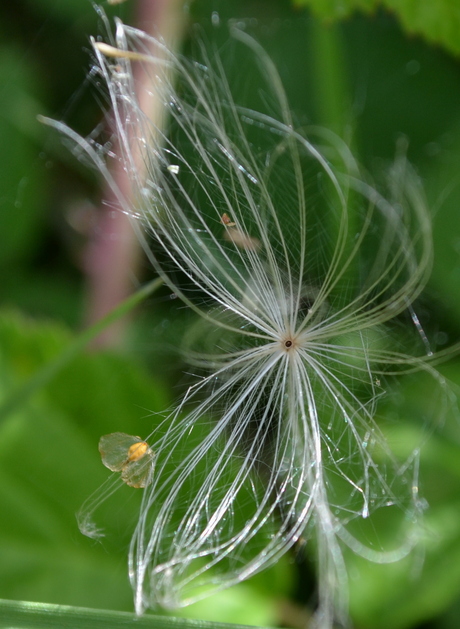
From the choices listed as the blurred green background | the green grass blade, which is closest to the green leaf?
the blurred green background

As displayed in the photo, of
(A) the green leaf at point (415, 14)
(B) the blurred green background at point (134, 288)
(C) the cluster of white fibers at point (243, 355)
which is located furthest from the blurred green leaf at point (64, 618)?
(A) the green leaf at point (415, 14)

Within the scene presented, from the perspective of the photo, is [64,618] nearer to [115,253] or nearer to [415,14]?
[115,253]

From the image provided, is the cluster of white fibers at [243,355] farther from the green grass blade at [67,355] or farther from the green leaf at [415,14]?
the green leaf at [415,14]

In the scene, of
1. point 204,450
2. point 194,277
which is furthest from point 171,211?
point 204,450

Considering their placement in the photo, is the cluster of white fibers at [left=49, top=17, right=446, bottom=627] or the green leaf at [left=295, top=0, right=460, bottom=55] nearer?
the cluster of white fibers at [left=49, top=17, right=446, bottom=627]

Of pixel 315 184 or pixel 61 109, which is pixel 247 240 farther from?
pixel 61 109

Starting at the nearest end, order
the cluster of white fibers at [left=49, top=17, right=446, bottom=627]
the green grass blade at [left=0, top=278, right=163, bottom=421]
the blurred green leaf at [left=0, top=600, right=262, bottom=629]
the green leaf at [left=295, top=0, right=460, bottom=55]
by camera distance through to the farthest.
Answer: the blurred green leaf at [left=0, top=600, right=262, bottom=629], the cluster of white fibers at [left=49, top=17, right=446, bottom=627], the green grass blade at [left=0, top=278, right=163, bottom=421], the green leaf at [left=295, top=0, right=460, bottom=55]

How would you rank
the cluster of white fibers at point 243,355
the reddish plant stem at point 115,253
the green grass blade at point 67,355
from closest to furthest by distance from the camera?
1. the cluster of white fibers at point 243,355
2. the green grass blade at point 67,355
3. the reddish plant stem at point 115,253

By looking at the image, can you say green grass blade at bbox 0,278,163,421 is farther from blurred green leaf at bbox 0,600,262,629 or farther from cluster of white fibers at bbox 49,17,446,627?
blurred green leaf at bbox 0,600,262,629
